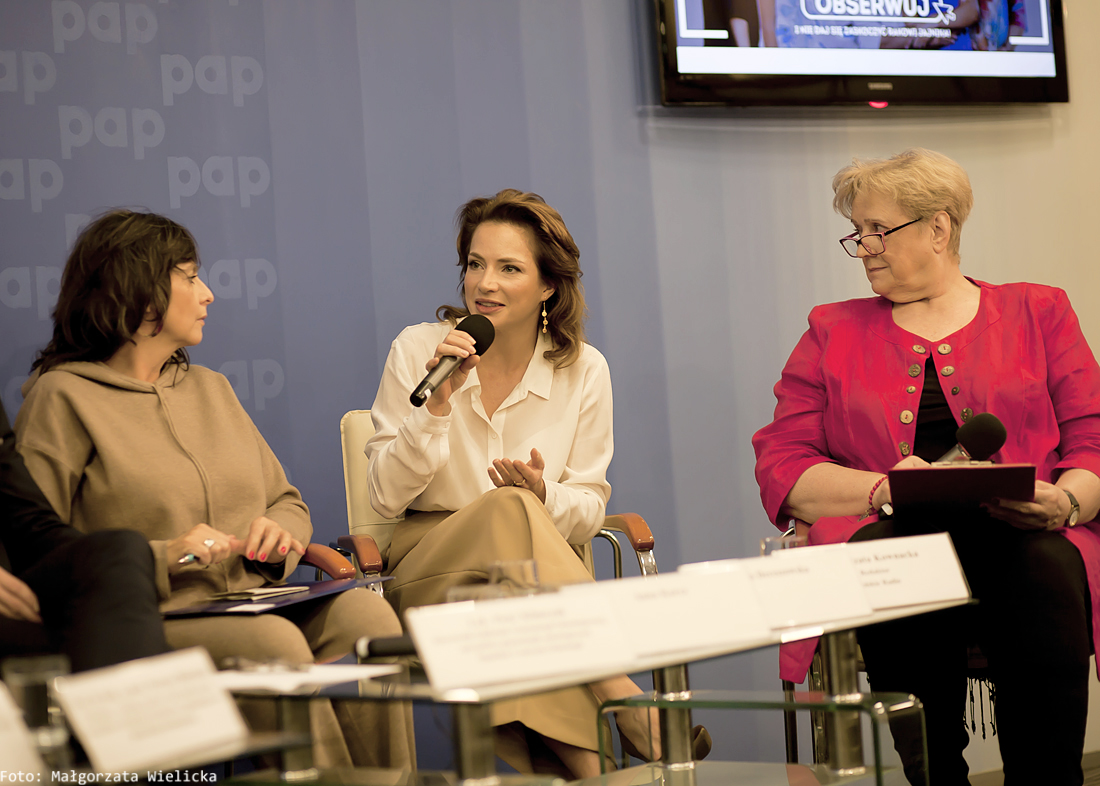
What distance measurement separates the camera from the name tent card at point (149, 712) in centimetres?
96

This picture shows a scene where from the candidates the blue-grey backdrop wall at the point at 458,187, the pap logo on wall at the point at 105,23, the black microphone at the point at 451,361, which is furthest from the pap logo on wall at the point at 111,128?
the black microphone at the point at 451,361

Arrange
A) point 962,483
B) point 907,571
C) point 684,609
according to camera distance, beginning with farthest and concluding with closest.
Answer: point 962,483 < point 907,571 < point 684,609

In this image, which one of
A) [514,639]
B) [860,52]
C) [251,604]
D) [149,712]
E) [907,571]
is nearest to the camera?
[149,712]

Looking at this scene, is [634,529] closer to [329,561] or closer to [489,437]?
[489,437]

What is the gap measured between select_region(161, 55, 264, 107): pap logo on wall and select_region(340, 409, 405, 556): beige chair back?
896 mm

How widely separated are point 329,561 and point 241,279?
942 millimetres

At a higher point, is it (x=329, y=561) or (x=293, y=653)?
(x=329, y=561)

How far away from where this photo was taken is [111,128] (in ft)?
8.69

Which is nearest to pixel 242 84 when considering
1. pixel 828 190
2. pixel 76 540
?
pixel 76 540

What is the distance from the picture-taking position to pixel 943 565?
1666 millimetres

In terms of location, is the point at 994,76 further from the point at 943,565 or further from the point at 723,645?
the point at 723,645

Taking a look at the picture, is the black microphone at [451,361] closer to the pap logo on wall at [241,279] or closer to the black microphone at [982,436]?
→ the pap logo on wall at [241,279]

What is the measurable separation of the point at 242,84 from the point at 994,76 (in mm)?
2341

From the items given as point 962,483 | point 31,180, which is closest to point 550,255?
point 962,483
